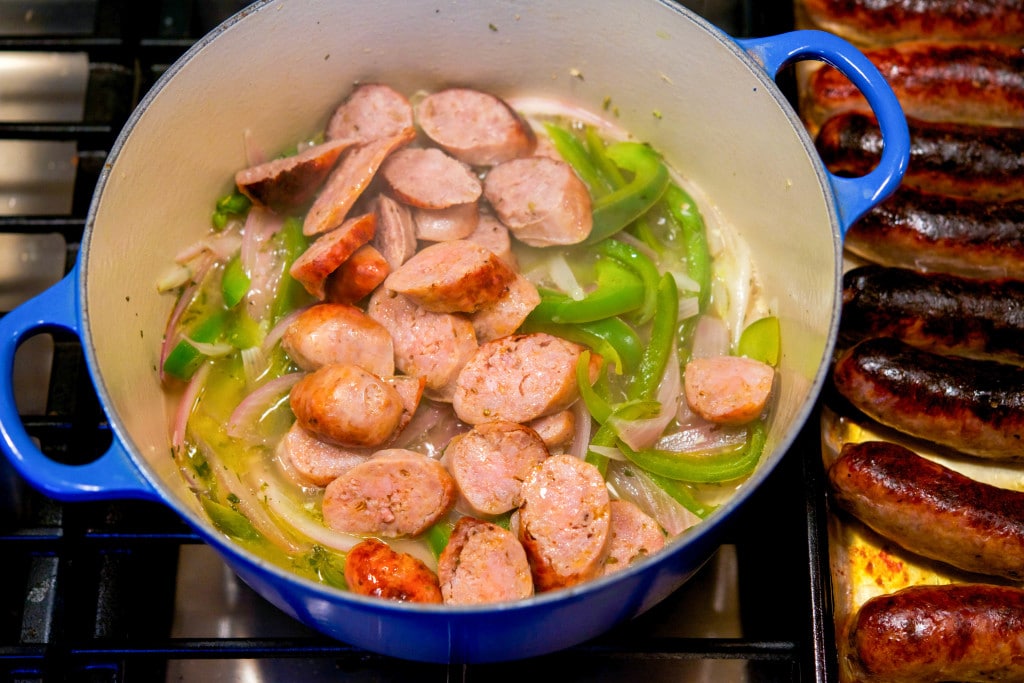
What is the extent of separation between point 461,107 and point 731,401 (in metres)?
0.95

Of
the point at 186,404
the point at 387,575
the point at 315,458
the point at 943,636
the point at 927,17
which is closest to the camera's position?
the point at 387,575

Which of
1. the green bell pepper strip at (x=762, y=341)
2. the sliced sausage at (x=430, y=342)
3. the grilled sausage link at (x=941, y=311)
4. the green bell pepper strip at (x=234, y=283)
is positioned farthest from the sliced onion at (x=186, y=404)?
the grilled sausage link at (x=941, y=311)

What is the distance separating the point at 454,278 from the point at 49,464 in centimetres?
79

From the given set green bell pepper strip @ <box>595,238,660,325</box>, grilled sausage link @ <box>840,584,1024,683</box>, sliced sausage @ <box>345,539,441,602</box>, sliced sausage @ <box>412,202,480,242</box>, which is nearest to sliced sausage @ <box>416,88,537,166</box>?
sliced sausage @ <box>412,202,480,242</box>

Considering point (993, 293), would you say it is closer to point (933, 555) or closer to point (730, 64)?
point (933, 555)

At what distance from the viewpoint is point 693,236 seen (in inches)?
83.3

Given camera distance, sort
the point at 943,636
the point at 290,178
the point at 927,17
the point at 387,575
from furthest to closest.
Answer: the point at 927,17 < the point at 290,178 < the point at 943,636 < the point at 387,575

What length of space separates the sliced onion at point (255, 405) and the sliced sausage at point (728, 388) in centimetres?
83

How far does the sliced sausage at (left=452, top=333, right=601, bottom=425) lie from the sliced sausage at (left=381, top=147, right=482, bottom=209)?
38 cm

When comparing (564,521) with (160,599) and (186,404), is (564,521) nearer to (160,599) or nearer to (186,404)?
(186,404)

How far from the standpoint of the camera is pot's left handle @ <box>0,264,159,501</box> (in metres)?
1.42

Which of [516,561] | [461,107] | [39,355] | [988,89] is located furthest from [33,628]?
[988,89]

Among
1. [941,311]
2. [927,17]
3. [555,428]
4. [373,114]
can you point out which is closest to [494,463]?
[555,428]

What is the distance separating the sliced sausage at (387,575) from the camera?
1553 mm
